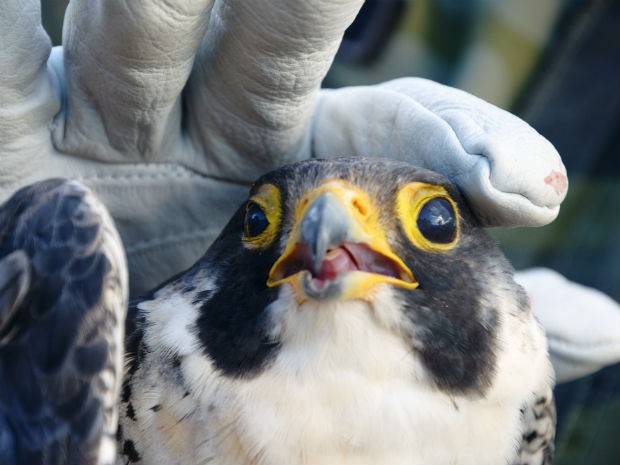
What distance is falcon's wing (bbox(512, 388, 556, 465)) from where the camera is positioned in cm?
211

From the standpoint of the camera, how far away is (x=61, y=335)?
1.67 m

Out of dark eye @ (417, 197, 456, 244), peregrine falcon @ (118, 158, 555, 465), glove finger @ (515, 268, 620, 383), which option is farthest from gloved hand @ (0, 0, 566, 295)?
glove finger @ (515, 268, 620, 383)

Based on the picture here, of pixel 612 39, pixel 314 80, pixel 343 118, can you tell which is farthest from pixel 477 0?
pixel 314 80

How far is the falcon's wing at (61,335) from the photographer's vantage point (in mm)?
1637

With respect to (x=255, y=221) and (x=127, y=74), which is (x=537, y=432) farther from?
(x=127, y=74)

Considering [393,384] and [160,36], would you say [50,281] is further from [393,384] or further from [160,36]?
[393,384]

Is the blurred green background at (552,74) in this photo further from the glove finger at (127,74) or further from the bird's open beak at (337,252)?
the bird's open beak at (337,252)

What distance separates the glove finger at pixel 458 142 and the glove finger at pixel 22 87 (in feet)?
2.74

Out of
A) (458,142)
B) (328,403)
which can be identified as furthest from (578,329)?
(328,403)

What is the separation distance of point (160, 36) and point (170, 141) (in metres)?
0.50

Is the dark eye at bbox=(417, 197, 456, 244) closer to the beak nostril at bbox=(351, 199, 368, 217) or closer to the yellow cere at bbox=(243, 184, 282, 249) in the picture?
the beak nostril at bbox=(351, 199, 368, 217)

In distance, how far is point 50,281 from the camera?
1.71 m

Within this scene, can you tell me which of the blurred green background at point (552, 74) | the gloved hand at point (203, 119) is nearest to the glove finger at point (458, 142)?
the gloved hand at point (203, 119)

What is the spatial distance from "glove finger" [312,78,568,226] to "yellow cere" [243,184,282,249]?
50 cm
